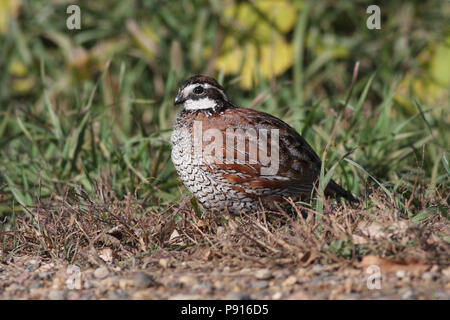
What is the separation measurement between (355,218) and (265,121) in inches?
35.5

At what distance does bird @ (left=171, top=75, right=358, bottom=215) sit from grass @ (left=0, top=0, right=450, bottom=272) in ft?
0.49

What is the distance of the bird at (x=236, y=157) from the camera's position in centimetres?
380

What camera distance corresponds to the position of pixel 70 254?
3.68 metres

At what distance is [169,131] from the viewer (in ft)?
16.4

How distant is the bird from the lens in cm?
380

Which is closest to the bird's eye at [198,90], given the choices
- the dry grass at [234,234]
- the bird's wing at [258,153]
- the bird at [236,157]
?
the bird at [236,157]

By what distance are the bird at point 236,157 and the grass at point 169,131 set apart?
150mm

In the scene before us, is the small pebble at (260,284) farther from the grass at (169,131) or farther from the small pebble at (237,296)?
the grass at (169,131)

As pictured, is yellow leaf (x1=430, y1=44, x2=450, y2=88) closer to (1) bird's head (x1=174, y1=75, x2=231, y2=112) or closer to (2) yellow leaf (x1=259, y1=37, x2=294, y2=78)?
(2) yellow leaf (x1=259, y1=37, x2=294, y2=78)

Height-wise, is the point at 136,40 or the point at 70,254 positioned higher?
the point at 136,40

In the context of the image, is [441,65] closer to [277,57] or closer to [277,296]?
[277,57]

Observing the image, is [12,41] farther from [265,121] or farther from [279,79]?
[265,121]
